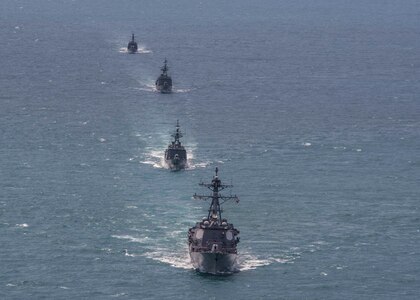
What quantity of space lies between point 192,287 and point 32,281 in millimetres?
21193

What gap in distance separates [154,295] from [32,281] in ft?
54.4

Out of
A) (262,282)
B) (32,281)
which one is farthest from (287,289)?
(32,281)

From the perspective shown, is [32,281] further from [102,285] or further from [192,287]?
[192,287]

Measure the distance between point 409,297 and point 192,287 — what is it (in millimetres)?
28635

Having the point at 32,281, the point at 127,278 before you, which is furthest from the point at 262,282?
the point at 32,281

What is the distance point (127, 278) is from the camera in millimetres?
198000

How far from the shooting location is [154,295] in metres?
192

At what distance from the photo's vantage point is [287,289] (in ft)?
641

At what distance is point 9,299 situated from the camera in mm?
188375

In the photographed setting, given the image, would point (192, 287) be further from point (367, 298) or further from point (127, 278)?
point (367, 298)

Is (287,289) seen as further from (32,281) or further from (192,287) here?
(32,281)

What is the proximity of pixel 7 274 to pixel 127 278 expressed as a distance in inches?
632

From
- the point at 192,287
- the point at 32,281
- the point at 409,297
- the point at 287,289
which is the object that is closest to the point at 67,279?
the point at 32,281

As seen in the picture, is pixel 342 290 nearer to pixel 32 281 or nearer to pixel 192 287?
pixel 192 287
